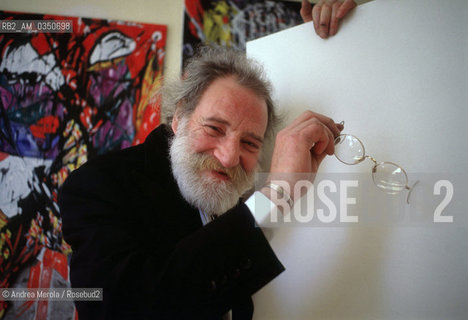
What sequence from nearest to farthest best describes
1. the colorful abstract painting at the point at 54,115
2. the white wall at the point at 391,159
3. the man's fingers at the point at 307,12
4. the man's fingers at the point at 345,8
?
the white wall at the point at 391,159
the man's fingers at the point at 345,8
the man's fingers at the point at 307,12
the colorful abstract painting at the point at 54,115

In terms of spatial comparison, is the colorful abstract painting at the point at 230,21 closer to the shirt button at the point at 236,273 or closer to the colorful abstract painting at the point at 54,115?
the colorful abstract painting at the point at 54,115

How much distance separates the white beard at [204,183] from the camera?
31.5 inches

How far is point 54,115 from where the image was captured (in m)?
1.34

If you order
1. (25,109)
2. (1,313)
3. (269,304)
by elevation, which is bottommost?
(1,313)

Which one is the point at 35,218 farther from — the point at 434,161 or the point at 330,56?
the point at 434,161

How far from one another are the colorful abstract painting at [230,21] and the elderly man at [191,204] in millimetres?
479

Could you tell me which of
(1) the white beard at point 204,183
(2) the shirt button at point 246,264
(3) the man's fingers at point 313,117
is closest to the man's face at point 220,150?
(1) the white beard at point 204,183

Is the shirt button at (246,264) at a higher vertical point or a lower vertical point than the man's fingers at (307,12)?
lower

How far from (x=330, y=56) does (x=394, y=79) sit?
19 cm

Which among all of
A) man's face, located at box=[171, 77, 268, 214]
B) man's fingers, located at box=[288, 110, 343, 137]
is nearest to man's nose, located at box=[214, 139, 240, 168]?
man's face, located at box=[171, 77, 268, 214]

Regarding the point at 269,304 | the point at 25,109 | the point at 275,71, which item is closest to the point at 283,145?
the point at 275,71

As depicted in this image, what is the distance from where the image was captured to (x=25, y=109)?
132 cm

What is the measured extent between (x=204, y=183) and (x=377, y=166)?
0.46 m

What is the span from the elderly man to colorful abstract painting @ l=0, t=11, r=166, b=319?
1.46 feet
